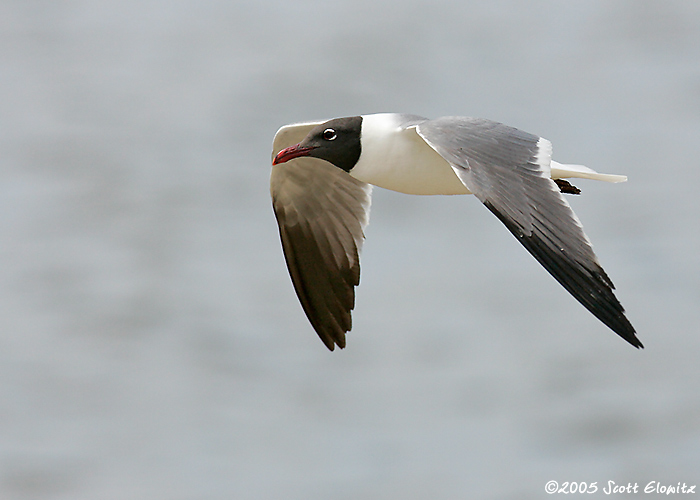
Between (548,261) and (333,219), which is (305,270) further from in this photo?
(548,261)

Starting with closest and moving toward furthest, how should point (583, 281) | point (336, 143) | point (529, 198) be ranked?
point (583, 281)
point (529, 198)
point (336, 143)

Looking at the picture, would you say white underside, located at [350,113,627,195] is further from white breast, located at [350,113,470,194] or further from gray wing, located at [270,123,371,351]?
gray wing, located at [270,123,371,351]

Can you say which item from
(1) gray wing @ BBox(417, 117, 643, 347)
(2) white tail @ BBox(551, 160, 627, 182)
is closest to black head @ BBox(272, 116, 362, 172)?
(1) gray wing @ BBox(417, 117, 643, 347)

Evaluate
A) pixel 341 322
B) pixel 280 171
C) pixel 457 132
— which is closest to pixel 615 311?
pixel 457 132

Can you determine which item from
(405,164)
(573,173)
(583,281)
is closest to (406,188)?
(405,164)

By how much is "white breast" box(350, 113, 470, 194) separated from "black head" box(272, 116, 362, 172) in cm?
5

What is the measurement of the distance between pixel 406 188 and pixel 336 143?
45cm

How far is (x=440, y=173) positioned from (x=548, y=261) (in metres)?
1.38

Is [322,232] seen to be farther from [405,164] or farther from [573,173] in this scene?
[573,173]

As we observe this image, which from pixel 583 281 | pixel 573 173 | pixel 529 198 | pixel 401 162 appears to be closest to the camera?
pixel 583 281

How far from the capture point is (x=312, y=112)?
942 inches

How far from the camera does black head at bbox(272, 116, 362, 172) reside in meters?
5.23

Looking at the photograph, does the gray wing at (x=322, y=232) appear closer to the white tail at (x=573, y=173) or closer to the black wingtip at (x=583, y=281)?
the white tail at (x=573, y=173)

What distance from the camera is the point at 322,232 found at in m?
6.14
